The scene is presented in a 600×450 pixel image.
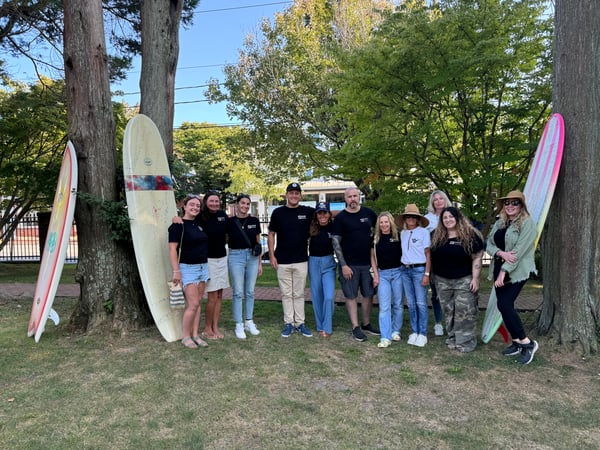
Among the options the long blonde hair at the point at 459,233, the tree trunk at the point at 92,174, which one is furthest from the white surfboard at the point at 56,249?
the long blonde hair at the point at 459,233

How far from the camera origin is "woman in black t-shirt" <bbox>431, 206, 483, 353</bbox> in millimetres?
4242

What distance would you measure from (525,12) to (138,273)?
6594 millimetres

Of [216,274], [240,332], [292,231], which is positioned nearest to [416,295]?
[292,231]

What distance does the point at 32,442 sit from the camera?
2.65m

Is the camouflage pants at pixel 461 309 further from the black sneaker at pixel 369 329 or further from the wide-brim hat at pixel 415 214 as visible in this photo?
the black sneaker at pixel 369 329

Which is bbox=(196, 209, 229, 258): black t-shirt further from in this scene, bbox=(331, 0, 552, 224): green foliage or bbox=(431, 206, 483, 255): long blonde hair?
bbox=(331, 0, 552, 224): green foliage

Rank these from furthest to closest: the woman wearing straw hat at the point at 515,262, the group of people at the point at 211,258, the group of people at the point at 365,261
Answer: the group of people at the point at 211,258 → the group of people at the point at 365,261 → the woman wearing straw hat at the point at 515,262

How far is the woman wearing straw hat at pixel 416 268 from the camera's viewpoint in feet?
14.8

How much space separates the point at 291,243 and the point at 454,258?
175 cm

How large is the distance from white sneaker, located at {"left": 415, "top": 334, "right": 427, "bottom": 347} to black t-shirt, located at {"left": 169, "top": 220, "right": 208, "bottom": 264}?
2.42 meters

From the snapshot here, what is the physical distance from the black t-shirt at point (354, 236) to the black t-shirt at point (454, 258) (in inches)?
28.5

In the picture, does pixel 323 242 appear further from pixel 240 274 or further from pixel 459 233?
pixel 459 233

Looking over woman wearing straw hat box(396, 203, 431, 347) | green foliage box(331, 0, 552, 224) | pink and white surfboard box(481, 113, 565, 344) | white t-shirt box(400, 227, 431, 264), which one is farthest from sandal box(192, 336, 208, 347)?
green foliage box(331, 0, 552, 224)

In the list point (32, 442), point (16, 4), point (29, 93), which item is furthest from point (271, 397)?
point (29, 93)
